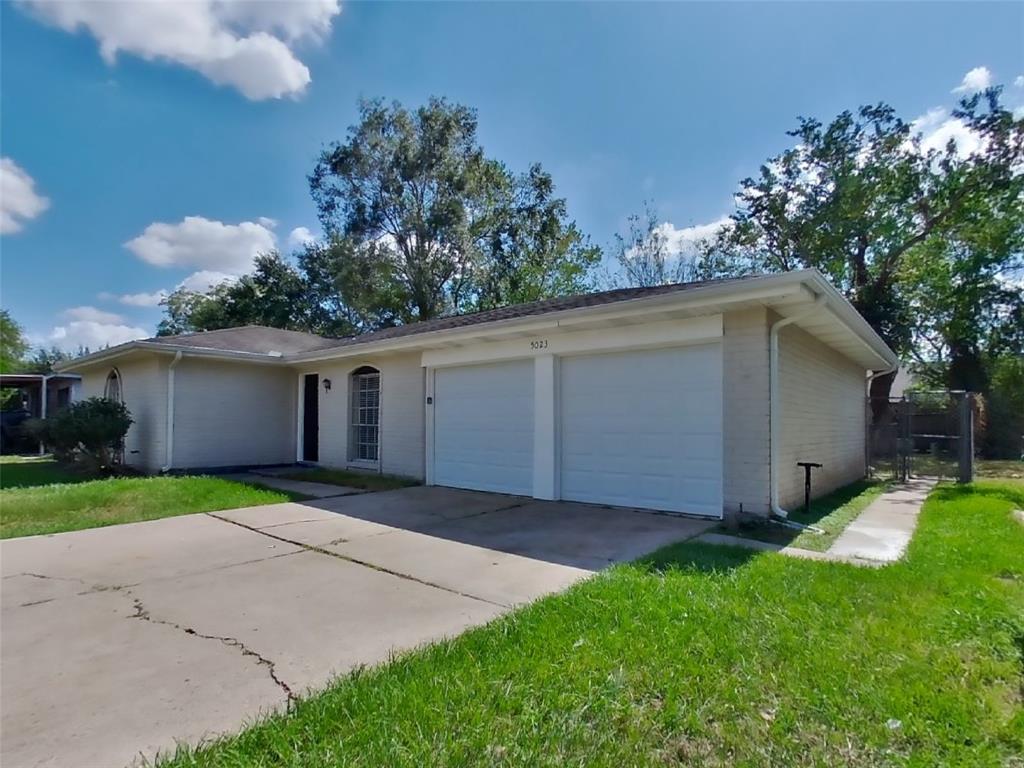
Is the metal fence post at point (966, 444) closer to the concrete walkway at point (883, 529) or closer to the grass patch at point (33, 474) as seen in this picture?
the concrete walkway at point (883, 529)

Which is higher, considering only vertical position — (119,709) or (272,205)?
(272,205)

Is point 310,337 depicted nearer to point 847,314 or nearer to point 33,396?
point 847,314

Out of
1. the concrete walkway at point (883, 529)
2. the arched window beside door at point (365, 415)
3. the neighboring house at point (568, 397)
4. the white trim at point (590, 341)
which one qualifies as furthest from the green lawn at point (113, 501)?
the concrete walkway at point (883, 529)

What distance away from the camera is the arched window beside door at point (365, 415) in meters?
11.6

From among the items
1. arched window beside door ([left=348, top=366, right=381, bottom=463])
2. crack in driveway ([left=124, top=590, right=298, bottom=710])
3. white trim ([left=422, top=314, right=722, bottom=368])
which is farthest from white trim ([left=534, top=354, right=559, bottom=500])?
crack in driveway ([left=124, top=590, right=298, bottom=710])

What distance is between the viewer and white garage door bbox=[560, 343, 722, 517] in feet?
22.2

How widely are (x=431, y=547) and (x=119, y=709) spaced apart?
3.13 metres

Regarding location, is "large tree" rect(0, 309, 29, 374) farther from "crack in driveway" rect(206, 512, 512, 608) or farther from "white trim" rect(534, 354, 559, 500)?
"white trim" rect(534, 354, 559, 500)

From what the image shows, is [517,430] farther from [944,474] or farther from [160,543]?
[944,474]

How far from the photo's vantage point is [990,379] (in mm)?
21438

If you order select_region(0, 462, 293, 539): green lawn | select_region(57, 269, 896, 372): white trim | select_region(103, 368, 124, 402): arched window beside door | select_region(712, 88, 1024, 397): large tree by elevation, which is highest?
select_region(712, 88, 1024, 397): large tree

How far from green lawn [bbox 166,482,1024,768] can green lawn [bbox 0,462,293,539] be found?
6.16 meters

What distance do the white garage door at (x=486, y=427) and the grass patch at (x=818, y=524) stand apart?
342 centimetres

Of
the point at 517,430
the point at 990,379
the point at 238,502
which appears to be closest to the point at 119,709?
the point at 238,502
